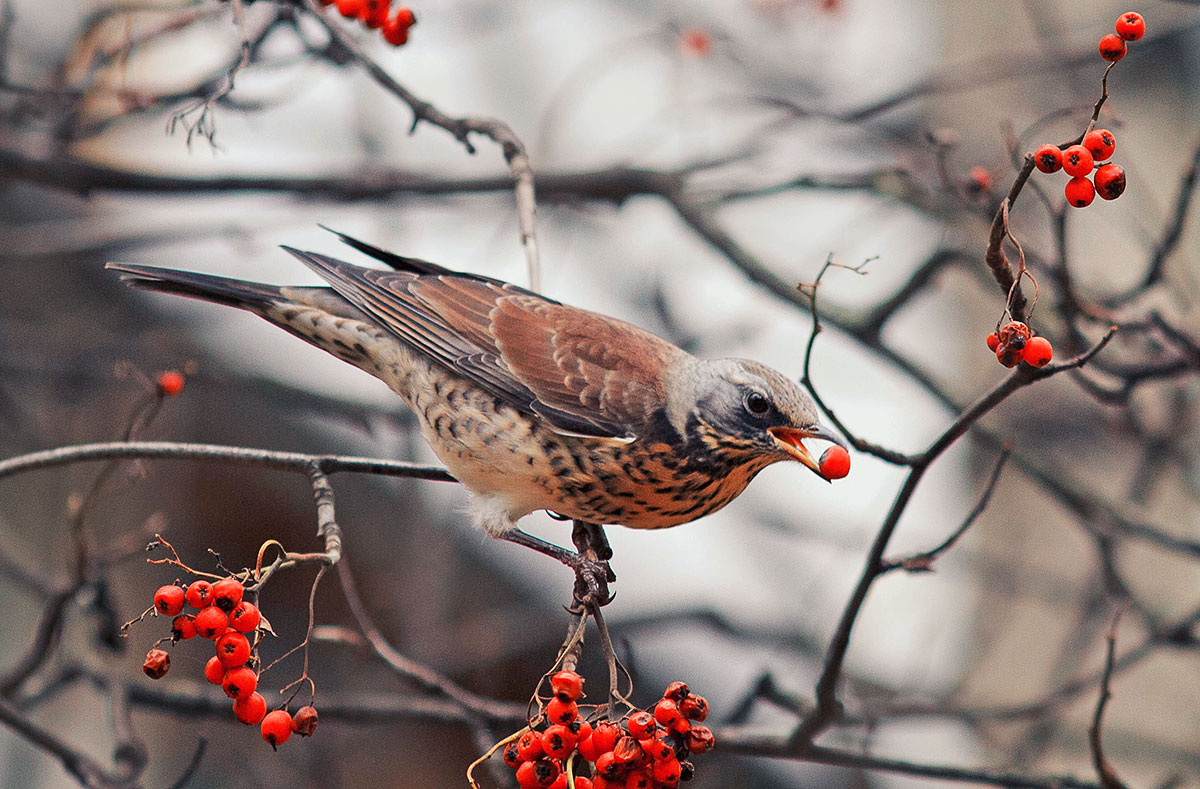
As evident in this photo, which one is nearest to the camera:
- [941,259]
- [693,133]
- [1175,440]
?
[941,259]

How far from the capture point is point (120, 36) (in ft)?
12.2

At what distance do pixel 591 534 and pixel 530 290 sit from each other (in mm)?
654

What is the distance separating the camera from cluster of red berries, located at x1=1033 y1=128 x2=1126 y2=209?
159cm

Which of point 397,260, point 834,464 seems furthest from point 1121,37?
point 397,260

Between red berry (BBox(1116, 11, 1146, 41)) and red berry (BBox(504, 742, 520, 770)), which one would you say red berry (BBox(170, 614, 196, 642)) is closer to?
red berry (BBox(504, 742, 520, 770))

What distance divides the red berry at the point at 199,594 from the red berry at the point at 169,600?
2 centimetres

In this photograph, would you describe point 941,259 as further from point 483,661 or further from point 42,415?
point 42,415

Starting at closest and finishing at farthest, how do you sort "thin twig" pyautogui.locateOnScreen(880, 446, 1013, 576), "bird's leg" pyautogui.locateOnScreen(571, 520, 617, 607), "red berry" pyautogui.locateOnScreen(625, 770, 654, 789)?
"red berry" pyautogui.locateOnScreen(625, 770, 654, 789) < "thin twig" pyautogui.locateOnScreen(880, 446, 1013, 576) < "bird's leg" pyautogui.locateOnScreen(571, 520, 617, 607)

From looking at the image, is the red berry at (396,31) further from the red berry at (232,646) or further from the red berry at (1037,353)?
the red berry at (1037,353)

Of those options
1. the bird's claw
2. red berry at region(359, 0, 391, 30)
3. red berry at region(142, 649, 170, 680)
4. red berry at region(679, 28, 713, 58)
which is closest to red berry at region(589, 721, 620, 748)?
the bird's claw

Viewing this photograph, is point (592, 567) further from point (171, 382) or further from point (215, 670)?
point (171, 382)

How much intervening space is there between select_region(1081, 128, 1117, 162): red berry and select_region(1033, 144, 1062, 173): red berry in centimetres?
12

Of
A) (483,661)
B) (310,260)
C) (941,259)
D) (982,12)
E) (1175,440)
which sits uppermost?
(982,12)

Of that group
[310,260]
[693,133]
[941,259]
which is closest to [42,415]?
[310,260]
